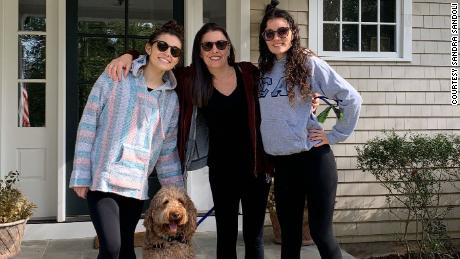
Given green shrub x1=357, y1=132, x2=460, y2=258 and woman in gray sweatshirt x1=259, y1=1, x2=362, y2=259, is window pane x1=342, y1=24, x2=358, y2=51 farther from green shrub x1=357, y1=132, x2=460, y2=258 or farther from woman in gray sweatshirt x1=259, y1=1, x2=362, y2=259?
woman in gray sweatshirt x1=259, y1=1, x2=362, y2=259

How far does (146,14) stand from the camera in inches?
193

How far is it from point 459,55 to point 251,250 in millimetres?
3574

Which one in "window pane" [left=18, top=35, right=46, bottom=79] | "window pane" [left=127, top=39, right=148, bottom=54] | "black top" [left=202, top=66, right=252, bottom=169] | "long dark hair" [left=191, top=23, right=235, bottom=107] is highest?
"window pane" [left=127, top=39, right=148, bottom=54]

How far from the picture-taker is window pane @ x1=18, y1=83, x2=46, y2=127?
4727mm

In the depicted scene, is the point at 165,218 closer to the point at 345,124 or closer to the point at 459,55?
the point at 345,124

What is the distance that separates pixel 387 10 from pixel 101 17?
9.34ft

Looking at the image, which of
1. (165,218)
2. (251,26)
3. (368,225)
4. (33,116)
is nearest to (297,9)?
(251,26)

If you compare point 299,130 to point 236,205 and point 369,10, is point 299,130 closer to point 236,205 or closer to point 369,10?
point 236,205

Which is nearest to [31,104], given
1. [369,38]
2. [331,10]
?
[331,10]

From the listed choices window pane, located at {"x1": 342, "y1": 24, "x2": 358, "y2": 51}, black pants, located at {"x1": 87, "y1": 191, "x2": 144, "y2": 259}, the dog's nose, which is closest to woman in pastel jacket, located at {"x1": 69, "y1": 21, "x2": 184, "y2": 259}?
black pants, located at {"x1": 87, "y1": 191, "x2": 144, "y2": 259}

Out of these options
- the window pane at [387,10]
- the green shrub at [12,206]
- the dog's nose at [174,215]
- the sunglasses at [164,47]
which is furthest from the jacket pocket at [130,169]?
the window pane at [387,10]

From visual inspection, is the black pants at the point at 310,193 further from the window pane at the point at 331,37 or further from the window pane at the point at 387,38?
the window pane at the point at 387,38

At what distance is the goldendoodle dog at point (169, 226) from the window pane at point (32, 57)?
2.86 metres

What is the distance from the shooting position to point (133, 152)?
243 centimetres
